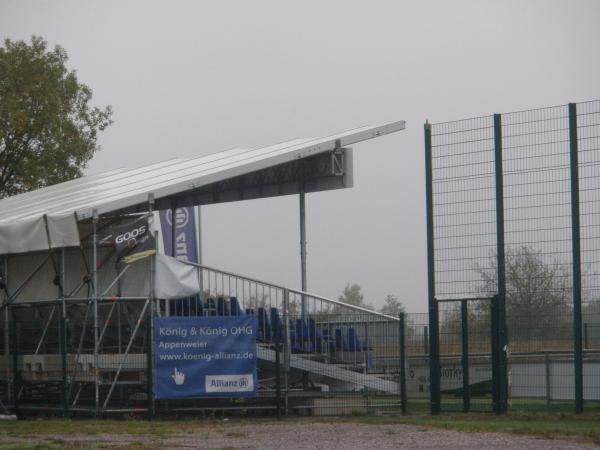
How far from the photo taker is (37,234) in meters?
23.1

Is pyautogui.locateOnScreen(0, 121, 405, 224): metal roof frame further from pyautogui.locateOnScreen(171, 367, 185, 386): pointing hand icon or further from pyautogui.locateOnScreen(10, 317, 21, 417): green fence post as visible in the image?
pyautogui.locateOnScreen(171, 367, 185, 386): pointing hand icon

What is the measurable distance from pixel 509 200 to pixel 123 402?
7727 mm

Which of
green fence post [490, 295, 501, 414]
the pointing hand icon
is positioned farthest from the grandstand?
green fence post [490, 295, 501, 414]

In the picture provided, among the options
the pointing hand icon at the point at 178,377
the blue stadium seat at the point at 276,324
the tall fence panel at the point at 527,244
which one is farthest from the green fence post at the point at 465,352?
the pointing hand icon at the point at 178,377

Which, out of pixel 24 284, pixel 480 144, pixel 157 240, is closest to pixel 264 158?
pixel 157 240

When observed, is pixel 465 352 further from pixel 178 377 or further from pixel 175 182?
pixel 175 182

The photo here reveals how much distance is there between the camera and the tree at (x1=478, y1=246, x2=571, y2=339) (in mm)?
20797

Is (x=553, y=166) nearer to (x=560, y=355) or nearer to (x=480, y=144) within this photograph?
(x=480, y=144)

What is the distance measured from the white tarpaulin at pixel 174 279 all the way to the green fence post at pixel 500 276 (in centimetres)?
555

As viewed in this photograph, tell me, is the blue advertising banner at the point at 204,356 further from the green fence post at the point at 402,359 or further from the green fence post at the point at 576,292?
the green fence post at the point at 576,292

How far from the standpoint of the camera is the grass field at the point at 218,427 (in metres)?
16.2

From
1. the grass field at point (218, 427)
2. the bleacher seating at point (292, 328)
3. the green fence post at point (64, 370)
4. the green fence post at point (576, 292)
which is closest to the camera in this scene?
the grass field at point (218, 427)

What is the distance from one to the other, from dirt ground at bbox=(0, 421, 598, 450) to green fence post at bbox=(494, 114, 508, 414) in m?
Answer: 3.18

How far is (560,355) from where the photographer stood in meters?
20.8
